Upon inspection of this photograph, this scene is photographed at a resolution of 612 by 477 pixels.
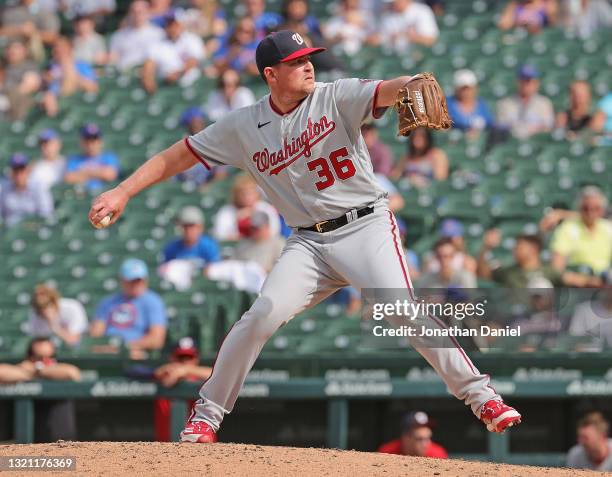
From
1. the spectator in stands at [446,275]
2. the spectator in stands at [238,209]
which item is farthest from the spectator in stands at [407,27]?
the spectator in stands at [446,275]

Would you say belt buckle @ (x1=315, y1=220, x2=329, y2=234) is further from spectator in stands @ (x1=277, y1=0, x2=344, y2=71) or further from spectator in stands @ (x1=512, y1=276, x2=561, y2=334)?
spectator in stands @ (x1=277, y1=0, x2=344, y2=71)

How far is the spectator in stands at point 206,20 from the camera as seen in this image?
12672 mm

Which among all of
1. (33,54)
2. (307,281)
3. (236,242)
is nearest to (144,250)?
(236,242)

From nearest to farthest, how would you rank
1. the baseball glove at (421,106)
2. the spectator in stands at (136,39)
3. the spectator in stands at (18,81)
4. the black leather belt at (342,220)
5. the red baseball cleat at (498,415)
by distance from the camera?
the baseball glove at (421,106)
the red baseball cleat at (498,415)
the black leather belt at (342,220)
the spectator in stands at (18,81)
the spectator in stands at (136,39)

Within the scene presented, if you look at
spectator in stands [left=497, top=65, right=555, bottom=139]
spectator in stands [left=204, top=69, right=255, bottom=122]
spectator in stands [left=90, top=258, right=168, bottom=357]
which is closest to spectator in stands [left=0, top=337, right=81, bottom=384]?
spectator in stands [left=90, top=258, right=168, bottom=357]

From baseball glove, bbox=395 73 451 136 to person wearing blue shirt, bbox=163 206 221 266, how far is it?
4.64m

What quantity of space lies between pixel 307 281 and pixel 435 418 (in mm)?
2980

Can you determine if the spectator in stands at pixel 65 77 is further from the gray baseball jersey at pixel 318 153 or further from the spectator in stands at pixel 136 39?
the gray baseball jersey at pixel 318 153

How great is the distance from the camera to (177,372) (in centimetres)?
773

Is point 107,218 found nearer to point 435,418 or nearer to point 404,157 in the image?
point 435,418

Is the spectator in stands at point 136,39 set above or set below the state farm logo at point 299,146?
above

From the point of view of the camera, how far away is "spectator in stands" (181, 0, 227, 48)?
12.7 m

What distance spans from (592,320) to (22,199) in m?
5.17

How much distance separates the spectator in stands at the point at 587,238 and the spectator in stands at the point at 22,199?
4344 mm
